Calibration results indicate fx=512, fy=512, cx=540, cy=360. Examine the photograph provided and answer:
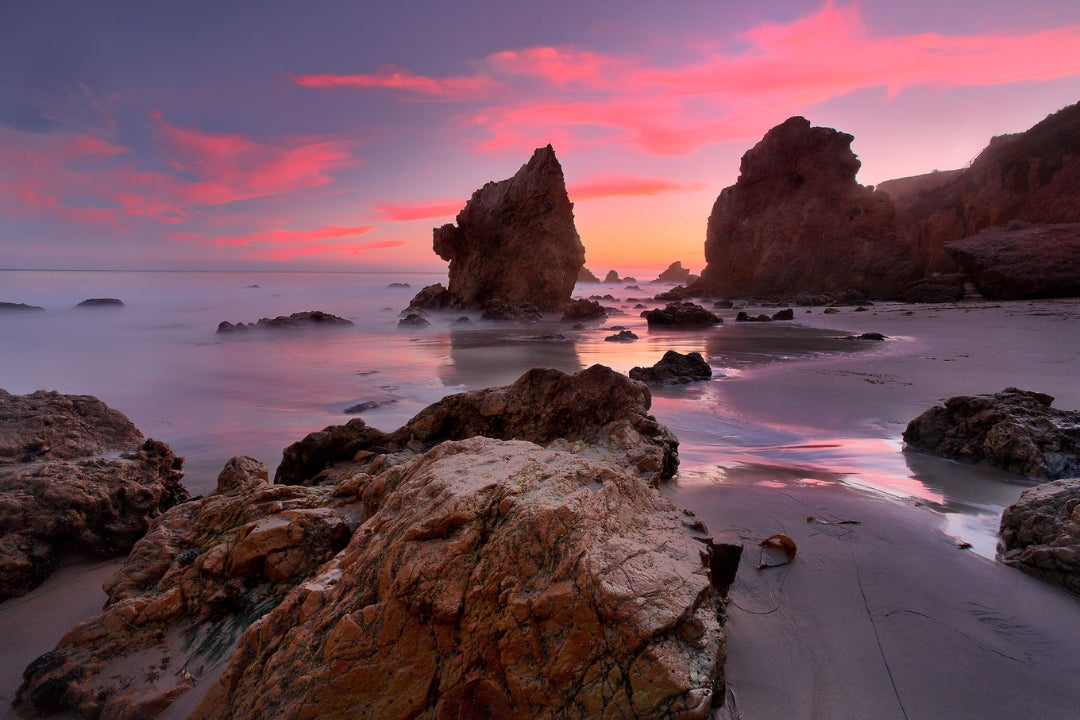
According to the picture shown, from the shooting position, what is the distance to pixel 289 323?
1762 cm

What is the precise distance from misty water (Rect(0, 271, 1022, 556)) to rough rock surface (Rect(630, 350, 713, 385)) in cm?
24

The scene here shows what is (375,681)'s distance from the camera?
134cm

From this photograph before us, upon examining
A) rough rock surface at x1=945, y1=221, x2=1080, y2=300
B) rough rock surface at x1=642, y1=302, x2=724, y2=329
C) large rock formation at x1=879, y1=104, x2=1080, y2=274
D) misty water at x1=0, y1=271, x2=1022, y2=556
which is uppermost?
large rock formation at x1=879, y1=104, x2=1080, y2=274

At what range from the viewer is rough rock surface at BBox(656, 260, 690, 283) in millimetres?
80625

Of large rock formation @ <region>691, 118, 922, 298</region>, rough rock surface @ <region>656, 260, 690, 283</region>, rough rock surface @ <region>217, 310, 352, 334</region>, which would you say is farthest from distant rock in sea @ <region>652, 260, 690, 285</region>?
rough rock surface @ <region>217, 310, 352, 334</region>

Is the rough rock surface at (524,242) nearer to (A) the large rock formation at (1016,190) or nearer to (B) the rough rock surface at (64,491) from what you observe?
(B) the rough rock surface at (64,491)

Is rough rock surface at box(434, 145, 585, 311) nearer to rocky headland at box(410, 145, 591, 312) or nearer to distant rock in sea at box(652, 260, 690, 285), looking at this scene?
rocky headland at box(410, 145, 591, 312)

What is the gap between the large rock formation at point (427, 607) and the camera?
1.30 m

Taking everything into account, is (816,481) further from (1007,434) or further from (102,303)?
(102,303)

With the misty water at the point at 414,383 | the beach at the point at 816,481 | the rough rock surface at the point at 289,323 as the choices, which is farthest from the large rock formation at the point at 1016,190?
the rough rock surface at the point at 289,323

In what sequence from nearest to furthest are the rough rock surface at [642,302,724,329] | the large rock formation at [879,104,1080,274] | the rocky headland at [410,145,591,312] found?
the rough rock surface at [642,302,724,329] < the rocky headland at [410,145,591,312] < the large rock formation at [879,104,1080,274]

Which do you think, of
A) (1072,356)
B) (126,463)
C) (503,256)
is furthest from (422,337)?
(1072,356)

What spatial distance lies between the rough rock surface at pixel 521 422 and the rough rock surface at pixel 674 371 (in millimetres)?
3341

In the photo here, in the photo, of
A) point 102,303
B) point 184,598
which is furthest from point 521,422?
point 102,303
